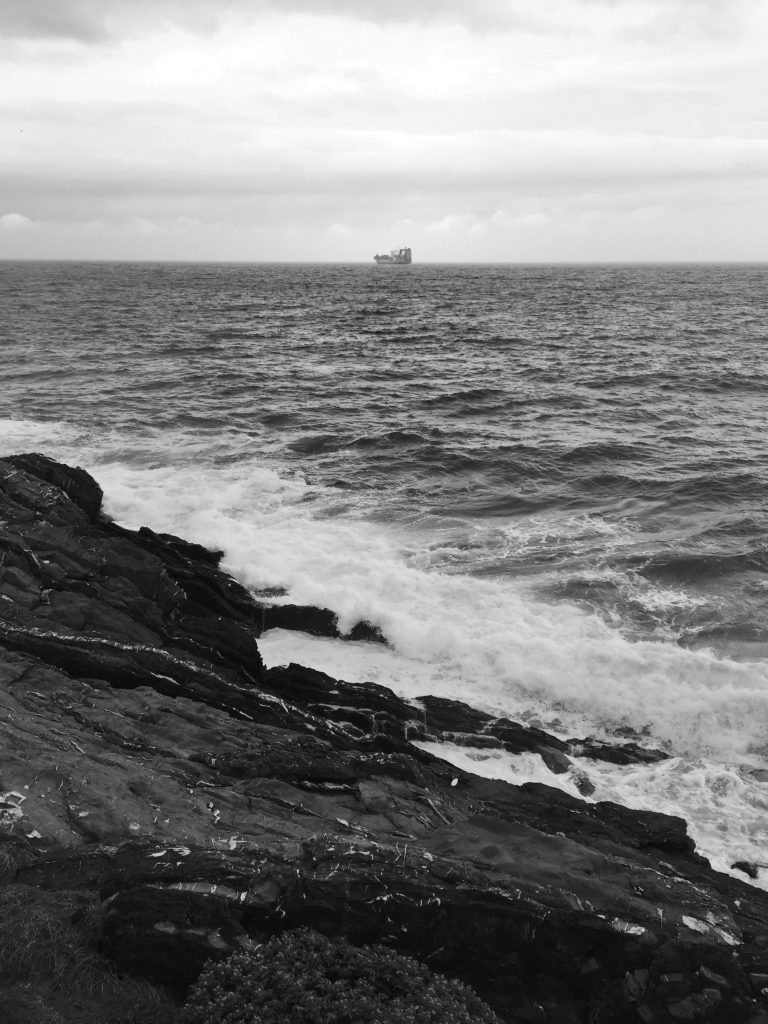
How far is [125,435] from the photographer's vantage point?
113 feet

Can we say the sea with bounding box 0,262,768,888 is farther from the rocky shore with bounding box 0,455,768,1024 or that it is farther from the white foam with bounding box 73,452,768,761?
the rocky shore with bounding box 0,455,768,1024

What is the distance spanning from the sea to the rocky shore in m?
1.71

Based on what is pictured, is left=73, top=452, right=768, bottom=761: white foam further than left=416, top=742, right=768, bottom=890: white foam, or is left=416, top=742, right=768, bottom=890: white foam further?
left=73, top=452, right=768, bottom=761: white foam

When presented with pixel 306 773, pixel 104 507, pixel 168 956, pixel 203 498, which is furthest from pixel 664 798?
pixel 104 507

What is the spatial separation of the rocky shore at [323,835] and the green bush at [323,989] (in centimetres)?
36

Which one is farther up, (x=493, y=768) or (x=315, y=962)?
(x=315, y=962)

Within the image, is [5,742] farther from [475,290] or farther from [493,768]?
[475,290]

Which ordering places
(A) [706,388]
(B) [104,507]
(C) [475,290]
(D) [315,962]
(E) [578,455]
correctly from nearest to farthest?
(D) [315,962] < (B) [104,507] < (E) [578,455] < (A) [706,388] < (C) [475,290]

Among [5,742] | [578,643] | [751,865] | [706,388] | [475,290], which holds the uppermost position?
[475,290]

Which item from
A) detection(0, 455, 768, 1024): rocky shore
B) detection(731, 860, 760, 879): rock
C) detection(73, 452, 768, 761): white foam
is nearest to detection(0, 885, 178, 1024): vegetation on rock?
detection(0, 455, 768, 1024): rocky shore

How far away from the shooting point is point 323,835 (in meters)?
8.89

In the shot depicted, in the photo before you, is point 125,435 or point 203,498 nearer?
point 203,498

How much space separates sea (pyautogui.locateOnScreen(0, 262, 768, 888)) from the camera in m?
15.4

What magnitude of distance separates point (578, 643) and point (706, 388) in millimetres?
34833
